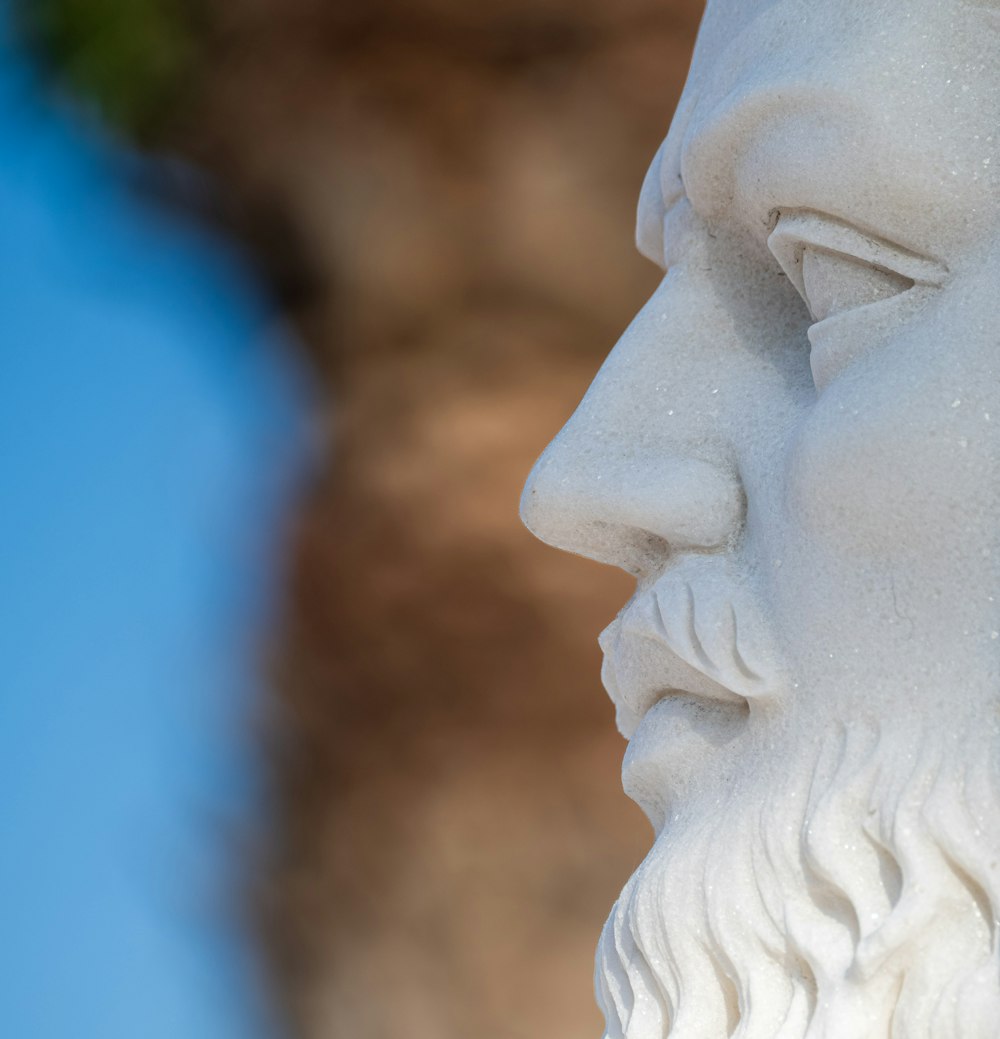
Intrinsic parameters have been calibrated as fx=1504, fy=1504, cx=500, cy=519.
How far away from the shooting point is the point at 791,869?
2.42 ft

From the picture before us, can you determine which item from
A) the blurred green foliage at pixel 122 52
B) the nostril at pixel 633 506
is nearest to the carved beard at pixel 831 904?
the nostril at pixel 633 506

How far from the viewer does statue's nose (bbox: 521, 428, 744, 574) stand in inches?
32.6

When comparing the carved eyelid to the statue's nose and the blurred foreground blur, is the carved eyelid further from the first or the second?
the blurred foreground blur

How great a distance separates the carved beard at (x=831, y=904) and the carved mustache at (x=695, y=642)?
0.17ft

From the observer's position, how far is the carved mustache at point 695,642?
782mm

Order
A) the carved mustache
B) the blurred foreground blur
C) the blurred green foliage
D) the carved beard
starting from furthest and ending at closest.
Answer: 1. the blurred green foliage
2. the blurred foreground blur
3. the carved mustache
4. the carved beard

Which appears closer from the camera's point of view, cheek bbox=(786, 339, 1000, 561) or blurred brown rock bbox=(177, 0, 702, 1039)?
cheek bbox=(786, 339, 1000, 561)

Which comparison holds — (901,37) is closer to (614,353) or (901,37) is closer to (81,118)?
(614,353)

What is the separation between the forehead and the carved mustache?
203 mm

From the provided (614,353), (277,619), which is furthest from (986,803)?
(277,619)

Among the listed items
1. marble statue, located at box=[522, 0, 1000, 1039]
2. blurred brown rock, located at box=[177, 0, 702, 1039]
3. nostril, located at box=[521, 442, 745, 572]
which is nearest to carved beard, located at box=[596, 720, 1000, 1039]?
marble statue, located at box=[522, 0, 1000, 1039]

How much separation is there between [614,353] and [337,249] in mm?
2536

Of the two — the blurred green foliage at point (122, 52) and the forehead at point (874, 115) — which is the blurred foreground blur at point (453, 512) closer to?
the blurred green foliage at point (122, 52)

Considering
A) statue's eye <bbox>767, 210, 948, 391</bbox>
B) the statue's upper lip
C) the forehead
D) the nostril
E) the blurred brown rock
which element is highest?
the blurred brown rock
